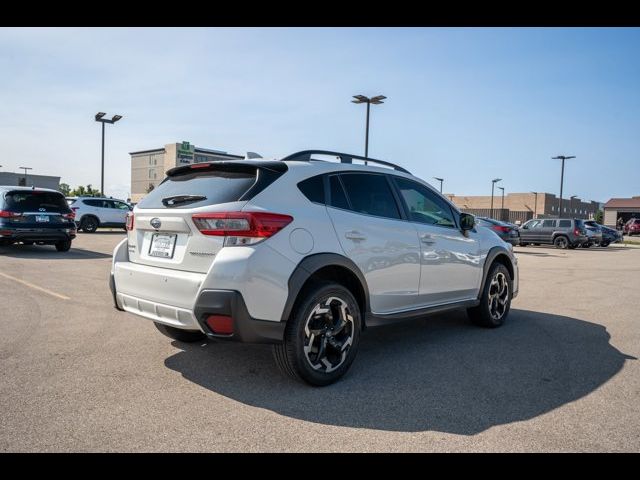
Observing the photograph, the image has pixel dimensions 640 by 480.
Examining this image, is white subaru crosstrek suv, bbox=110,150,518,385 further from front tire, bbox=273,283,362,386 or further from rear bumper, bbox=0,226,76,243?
rear bumper, bbox=0,226,76,243

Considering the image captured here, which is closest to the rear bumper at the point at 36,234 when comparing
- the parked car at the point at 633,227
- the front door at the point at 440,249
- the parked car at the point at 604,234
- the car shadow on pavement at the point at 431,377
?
the car shadow on pavement at the point at 431,377

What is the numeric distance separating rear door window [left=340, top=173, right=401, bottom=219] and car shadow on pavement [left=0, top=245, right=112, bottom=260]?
9752 millimetres

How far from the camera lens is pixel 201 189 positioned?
12.8 feet

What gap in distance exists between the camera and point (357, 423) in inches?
123

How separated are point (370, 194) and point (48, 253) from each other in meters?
11.4

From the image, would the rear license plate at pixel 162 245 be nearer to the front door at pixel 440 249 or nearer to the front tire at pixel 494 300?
the front door at pixel 440 249

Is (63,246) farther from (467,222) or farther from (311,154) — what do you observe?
(467,222)

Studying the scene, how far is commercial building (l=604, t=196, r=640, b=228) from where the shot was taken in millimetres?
78938

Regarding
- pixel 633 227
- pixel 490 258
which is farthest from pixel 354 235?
pixel 633 227

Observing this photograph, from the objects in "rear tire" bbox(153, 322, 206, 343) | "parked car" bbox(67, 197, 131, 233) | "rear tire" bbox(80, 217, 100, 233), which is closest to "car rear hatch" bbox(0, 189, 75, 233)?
"rear tire" bbox(153, 322, 206, 343)

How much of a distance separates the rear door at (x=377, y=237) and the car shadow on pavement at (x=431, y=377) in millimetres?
610

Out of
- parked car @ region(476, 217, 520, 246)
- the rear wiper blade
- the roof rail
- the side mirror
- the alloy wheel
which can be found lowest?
the alloy wheel

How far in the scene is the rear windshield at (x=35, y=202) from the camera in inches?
482

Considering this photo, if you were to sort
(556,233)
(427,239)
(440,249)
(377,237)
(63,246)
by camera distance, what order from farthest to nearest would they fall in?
(556,233) < (63,246) < (440,249) < (427,239) < (377,237)
